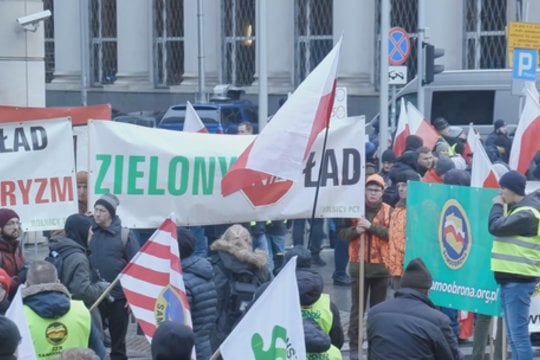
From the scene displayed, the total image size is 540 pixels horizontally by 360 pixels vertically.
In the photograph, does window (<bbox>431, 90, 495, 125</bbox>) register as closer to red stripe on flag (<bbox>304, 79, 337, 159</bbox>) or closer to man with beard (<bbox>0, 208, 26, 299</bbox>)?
red stripe on flag (<bbox>304, 79, 337, 159</bbox>)

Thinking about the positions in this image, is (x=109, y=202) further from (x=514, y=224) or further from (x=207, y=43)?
(x=207, y=43)

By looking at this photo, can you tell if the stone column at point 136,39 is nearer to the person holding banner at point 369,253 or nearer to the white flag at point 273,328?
the person holding banner at point 369,253

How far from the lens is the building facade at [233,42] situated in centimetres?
3544

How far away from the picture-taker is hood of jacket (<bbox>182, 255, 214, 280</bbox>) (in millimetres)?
9922

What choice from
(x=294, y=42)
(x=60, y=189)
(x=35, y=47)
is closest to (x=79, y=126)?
(x=60, y=189)

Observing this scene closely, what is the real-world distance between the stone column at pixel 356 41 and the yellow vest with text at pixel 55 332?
1115 inches

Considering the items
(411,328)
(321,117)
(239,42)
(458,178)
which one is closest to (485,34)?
(239,42)

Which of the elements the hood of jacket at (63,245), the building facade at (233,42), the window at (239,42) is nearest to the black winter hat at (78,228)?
the hood of jacket at (63,245)

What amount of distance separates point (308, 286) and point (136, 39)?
33.1 m

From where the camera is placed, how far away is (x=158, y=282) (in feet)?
29.5

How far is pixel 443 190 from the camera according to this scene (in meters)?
11.6

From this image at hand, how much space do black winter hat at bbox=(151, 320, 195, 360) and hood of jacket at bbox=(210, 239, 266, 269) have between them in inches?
154

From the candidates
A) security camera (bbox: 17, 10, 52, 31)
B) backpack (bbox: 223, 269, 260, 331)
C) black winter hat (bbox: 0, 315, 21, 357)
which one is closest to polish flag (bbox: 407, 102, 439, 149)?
security camera (bbox: 17, 10, 52, 31)

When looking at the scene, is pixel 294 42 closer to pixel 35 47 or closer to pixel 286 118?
pixel 35 47
